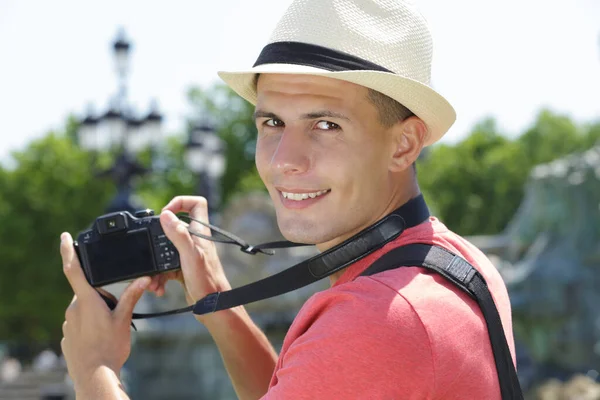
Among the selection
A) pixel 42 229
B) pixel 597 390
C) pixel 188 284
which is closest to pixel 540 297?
pixel 597 390

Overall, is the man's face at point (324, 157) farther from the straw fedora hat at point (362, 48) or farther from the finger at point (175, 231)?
the finger at point (175, 231)

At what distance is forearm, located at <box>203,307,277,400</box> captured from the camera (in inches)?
105

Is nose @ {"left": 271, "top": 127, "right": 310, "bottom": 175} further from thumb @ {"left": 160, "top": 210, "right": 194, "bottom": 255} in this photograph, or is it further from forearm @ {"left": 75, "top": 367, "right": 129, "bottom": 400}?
forearm @ {"left": 75, "top": 367, "right": 129, "bottom": 400}

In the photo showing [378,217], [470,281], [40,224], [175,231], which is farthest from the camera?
[40,224]

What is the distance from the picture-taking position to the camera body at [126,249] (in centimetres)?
249

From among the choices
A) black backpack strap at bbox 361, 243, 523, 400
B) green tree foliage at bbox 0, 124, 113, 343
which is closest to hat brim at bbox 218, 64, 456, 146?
black backpack strap at bbox 361, 243, 523, 400

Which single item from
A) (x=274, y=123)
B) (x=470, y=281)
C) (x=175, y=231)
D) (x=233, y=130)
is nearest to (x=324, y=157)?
(x=274, y=123)

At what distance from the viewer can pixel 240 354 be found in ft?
8.80

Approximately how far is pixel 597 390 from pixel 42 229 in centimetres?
3066

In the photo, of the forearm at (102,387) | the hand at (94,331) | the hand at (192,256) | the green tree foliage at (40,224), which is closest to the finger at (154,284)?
the hand at (192,256)

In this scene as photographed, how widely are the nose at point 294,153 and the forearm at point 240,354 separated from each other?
653mm

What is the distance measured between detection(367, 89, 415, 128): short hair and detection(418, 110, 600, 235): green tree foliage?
134 feet

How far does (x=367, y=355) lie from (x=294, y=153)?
545 mm

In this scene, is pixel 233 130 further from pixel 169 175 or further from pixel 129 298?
pixel 129 298
